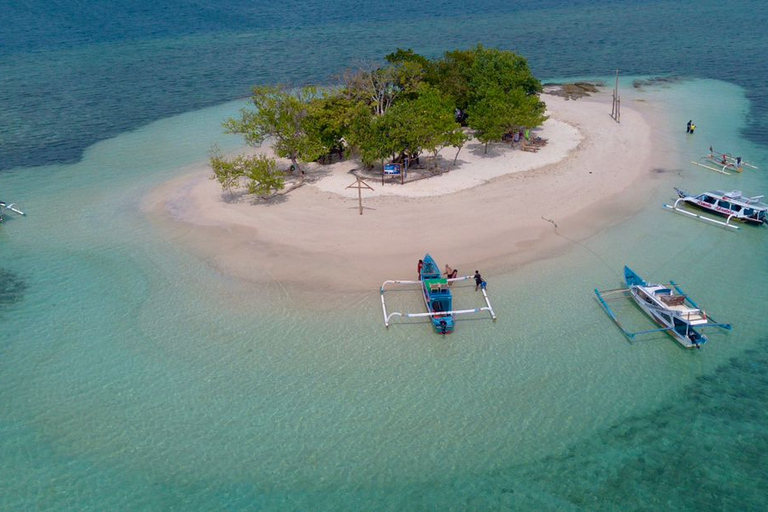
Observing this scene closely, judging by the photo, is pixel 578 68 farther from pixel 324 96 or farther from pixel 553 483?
pixel 553 483

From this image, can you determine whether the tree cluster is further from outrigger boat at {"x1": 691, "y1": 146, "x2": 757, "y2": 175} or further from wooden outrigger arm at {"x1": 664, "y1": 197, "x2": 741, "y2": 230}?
outrigger boat at {"x1": 691, "y1": 146, "x2": 757, "y2": 175}

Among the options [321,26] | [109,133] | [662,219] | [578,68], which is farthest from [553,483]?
[321,26]

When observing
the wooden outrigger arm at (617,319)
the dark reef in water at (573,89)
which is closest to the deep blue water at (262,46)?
the dark reef in water at (573,89)

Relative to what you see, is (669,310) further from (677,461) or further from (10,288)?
(10,288)

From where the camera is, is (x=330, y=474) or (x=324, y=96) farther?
(x=324, y=96)

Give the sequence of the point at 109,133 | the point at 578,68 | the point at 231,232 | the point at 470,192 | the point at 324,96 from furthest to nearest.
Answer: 1. the point at 578,68
2. the point at 109,133
3. the point at 324,96
4. the point at 470,192
5. the point at 231,232

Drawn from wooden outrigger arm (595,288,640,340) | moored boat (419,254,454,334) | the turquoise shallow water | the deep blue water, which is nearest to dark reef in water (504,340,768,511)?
the turquoise shallow water

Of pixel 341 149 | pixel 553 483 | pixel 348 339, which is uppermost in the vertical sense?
pixel 341 149
